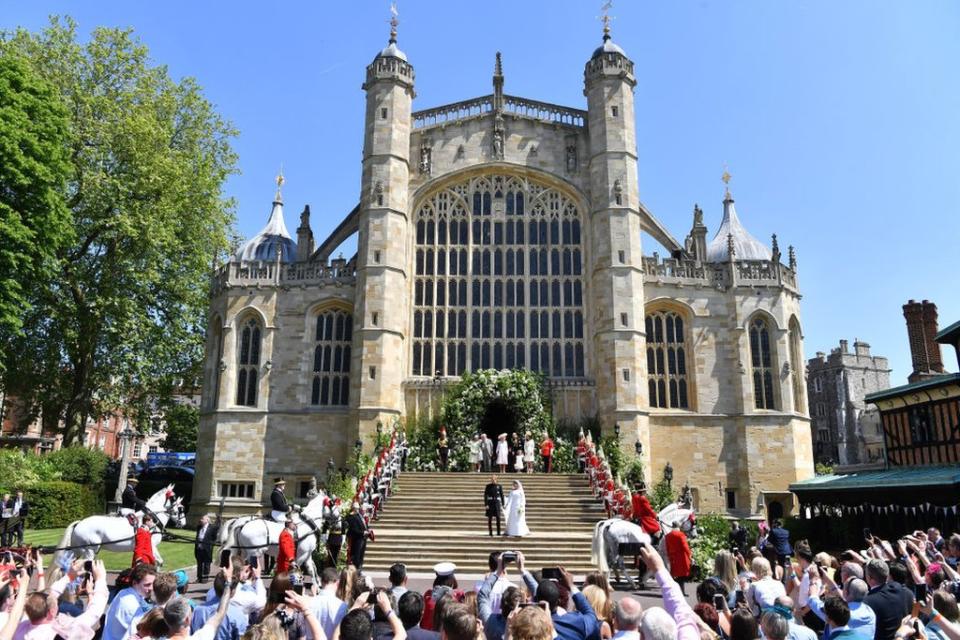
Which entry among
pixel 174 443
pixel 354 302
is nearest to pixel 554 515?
pixel 354 302

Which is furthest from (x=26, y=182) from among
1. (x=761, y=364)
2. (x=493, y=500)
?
(x=761, y=364)

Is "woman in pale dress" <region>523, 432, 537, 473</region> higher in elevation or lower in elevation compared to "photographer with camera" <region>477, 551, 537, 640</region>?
higher

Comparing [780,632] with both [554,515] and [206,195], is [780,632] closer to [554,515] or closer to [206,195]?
[554,515]

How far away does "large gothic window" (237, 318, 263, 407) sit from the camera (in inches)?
1152

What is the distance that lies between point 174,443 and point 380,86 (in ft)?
137

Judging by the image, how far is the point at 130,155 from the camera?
27.2 m

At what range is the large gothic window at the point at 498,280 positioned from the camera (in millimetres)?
28859

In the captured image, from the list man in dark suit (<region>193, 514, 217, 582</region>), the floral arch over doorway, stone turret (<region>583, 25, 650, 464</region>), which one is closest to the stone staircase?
the floral arch over doorway

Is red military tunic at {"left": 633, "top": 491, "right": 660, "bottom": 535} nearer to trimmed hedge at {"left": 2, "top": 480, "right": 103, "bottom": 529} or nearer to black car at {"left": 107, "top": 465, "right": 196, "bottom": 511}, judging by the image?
trimmed hedge at {"left": 2, "top": 480, "right": 103, "bottom": 529}

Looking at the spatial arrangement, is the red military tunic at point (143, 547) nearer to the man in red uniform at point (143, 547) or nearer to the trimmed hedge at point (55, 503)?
the man in red uniform at point (143, 547)

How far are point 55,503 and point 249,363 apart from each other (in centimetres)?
848

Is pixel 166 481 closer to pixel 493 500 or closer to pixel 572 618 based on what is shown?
pixel 493 500

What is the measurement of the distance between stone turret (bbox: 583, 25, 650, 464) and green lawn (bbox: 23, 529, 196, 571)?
591 inches

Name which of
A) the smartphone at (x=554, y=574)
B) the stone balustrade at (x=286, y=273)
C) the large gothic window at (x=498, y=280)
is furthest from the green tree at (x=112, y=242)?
the smartphone at (x=554, y=574)
